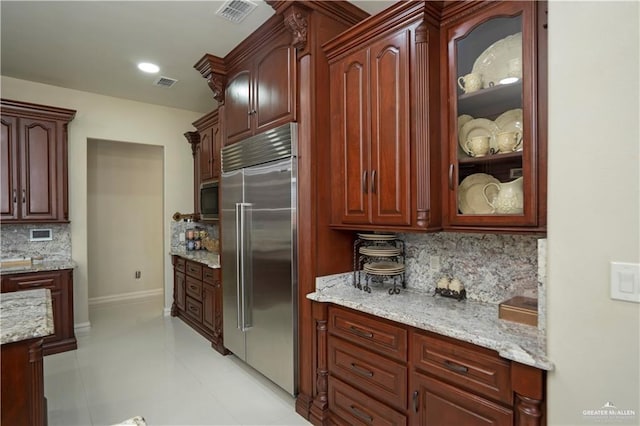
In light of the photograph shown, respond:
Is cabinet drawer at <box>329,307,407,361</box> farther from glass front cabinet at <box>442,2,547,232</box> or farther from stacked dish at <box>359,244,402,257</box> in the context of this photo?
glass front cabinet at <box>442,2,547,232</box>

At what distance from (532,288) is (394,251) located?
80 centimetres

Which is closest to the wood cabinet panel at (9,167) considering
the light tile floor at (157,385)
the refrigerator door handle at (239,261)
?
the light tile floor at (157,385)

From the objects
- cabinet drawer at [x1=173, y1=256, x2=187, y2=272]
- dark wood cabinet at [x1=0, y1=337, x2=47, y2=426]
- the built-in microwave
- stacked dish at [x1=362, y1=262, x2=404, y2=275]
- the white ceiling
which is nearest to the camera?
dark wood cabinet at [x1=0, y1=337, x2=47, y2=426]

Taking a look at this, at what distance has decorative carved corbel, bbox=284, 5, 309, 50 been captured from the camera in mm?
2229

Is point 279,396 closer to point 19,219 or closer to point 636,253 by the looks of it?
point 636,253

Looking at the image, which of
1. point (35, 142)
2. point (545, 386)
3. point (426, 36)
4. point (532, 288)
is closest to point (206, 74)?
point (35, 142)

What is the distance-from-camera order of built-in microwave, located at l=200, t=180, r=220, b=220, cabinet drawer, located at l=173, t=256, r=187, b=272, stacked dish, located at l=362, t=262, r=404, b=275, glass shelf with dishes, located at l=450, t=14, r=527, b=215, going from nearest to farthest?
glass shelf with dishes, located at l=450, t=14, r=527, b=215
stacked dish, located at l=362, t=262, r=404, b=275
built-in microwave, located at l=200, t=180, r=220, b=220
cabinet drawer, located at l=173, t=256, r=187, b=272

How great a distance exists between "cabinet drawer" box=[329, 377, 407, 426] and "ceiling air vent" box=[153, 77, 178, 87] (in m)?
3.55

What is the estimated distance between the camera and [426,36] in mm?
1804

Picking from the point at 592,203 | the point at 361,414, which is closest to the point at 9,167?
the point at 361,414

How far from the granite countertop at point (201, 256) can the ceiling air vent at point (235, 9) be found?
2.35 meters

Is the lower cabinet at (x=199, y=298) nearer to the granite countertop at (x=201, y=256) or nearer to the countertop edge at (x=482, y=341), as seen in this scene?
the granite countertop at (x=201, y=256)

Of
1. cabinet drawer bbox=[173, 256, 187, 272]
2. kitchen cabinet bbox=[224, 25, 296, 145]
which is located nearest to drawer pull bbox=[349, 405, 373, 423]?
kitchen cabinet bbox=[224, 25, 296, 145]

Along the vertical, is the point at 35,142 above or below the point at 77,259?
above
